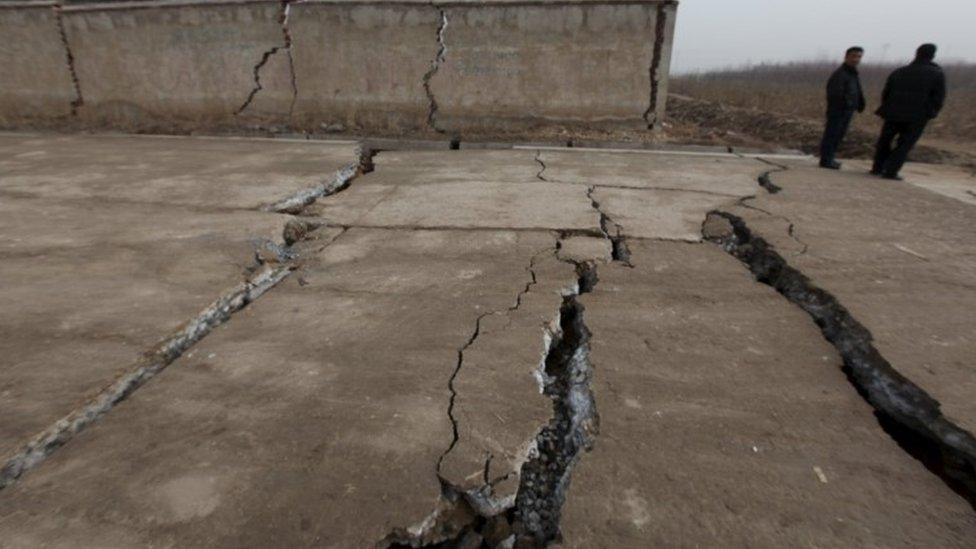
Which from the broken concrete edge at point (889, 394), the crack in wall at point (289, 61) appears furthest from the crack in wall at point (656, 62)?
the crack in wall at point (289, 61)

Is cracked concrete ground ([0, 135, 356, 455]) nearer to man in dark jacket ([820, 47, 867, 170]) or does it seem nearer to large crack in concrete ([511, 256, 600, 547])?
large crack in concrete ([511, 256, 600, 547])

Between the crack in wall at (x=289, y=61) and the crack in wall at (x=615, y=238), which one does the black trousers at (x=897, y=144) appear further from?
the crack in wall at (x=289, y=61)

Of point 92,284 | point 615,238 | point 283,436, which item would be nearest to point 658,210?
point 615,238

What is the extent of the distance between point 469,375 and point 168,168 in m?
4.56

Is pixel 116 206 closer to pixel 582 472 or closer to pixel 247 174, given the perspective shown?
pixel 247 174

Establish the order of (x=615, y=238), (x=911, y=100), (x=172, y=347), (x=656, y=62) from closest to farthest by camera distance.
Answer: (x=172, y=347), (x=615, y=238), (x=911, y=100), (x=656, y=62)

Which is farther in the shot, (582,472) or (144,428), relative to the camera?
(144,428)

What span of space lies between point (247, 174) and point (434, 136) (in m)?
2.80

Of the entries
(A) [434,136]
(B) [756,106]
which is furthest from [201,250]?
(B) [756,106]

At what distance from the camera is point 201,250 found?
3.10 m

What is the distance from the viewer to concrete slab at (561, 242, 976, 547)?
1407 millimetres

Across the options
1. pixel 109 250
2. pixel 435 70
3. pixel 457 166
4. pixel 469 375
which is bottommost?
pixel 469 375

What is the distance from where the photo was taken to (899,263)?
2986mm

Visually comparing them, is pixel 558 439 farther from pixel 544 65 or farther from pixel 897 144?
pixel 544 65
